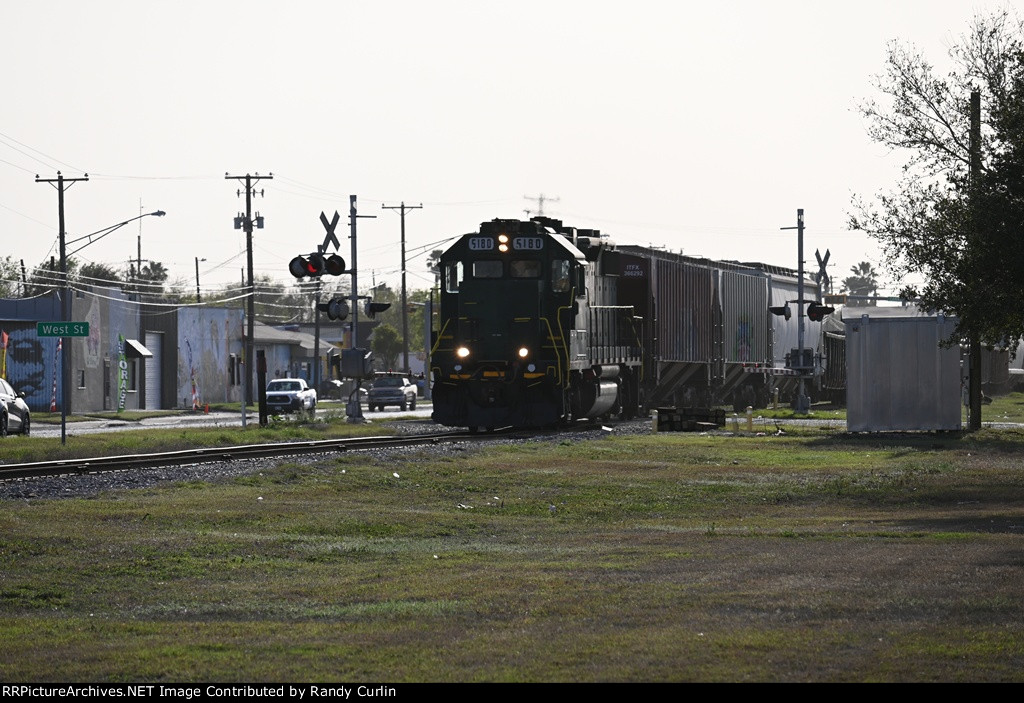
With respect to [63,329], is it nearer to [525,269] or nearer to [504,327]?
[504,327]

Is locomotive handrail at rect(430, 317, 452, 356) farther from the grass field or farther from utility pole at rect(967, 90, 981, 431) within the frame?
utility pole at rect(967, 90, 981, 431)

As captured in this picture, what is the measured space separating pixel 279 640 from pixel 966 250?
21.8 metres

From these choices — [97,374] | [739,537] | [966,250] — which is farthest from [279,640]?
[97,374]

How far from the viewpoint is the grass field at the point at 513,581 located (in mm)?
8766

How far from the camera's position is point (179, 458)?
25.0 m

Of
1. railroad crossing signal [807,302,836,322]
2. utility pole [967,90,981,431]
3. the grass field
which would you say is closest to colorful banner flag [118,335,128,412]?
railroad crossing signal [807,302,836,322]

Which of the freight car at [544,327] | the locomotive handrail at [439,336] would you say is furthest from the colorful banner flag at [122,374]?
the locomotive handrail at [439,336]

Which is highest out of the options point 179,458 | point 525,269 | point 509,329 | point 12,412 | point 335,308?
point 525,269

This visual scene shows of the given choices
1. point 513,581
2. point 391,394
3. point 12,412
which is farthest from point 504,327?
point 391,394

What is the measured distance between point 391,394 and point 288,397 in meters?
11.1

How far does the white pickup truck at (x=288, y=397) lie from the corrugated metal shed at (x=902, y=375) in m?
28.1

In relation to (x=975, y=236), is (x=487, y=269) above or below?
above

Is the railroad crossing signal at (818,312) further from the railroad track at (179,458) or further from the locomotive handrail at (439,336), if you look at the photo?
the railroad track at (179,458)

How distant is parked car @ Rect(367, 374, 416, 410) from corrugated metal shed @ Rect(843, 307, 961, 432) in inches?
1449
